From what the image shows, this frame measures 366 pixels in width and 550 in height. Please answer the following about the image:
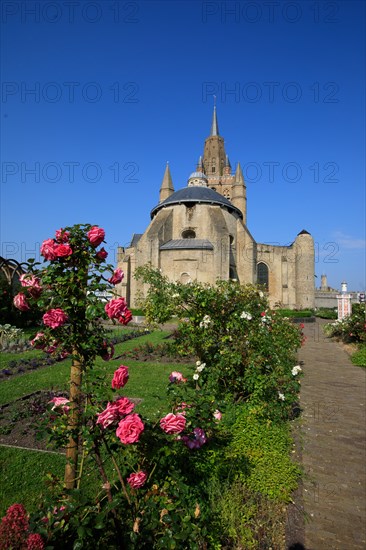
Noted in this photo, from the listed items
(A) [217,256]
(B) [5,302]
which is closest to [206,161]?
(A) [217,256]

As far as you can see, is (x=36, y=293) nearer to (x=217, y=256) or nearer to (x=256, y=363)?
(x=256, y=363)

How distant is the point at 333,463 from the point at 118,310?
12.8 ft

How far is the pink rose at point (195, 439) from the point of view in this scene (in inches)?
93.3

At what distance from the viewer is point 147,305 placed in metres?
8.73

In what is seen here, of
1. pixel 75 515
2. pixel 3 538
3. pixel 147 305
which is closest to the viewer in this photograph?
pixel 3 538

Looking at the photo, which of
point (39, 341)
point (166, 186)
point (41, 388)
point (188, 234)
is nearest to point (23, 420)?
point (41, 388)

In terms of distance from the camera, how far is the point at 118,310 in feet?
6.50

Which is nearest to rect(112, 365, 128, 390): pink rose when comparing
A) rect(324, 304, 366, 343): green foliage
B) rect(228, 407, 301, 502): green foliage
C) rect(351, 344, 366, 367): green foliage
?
rect(228, 407, 301, 502): green foliage

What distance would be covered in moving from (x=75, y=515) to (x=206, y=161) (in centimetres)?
5578

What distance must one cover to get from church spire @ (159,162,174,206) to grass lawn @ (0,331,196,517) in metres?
35.2

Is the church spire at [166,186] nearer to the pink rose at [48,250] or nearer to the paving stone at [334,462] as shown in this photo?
the paving stone at [334,462]

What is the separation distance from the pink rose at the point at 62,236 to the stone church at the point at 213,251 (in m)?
22.2

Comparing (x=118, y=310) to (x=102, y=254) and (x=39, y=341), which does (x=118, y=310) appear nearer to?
(x=102, y=254)

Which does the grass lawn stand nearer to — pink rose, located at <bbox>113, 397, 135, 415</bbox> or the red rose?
pink rose, located at <bbox>113, 397, 135, 415</bbox>
